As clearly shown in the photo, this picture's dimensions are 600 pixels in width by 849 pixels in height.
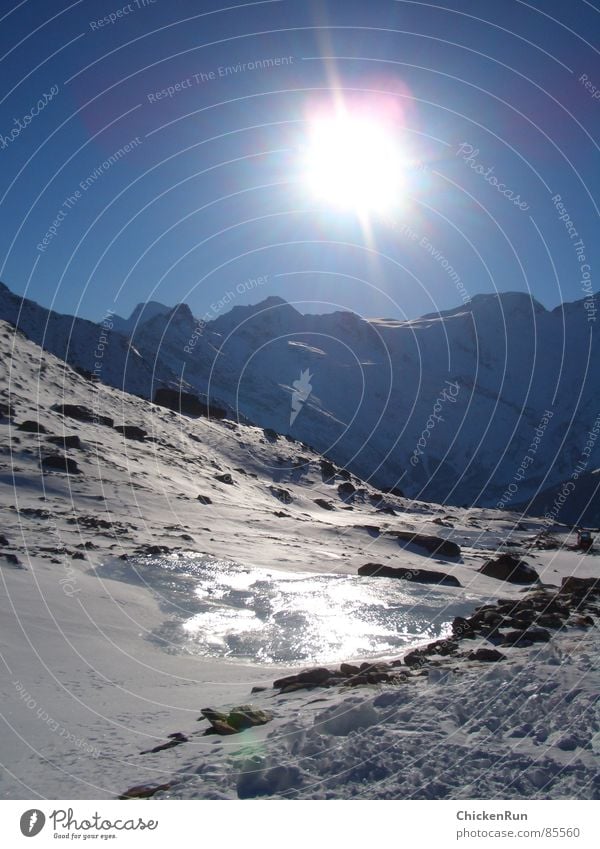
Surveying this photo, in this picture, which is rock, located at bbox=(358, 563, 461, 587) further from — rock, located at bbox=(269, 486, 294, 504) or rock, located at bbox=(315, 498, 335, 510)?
rock, located at bbox=(315, 498, 335, 510)

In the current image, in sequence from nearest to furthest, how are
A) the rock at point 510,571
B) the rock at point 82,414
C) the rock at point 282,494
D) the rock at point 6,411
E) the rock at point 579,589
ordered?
the rock at point 579,589 → the rock at point 510,571 → the rock at point 6,411 → the rock at point 82,414 → the rock at point 282,494

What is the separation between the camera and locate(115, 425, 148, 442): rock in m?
60.4

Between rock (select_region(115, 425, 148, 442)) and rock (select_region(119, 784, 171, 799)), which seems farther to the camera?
rock (select_region(115, 425, 148, 442))

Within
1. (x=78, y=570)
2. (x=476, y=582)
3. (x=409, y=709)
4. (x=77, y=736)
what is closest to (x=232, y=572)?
(x=78, y=570)

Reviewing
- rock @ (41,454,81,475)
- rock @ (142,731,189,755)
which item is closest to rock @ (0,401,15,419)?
rock @ (41,454,81,475)

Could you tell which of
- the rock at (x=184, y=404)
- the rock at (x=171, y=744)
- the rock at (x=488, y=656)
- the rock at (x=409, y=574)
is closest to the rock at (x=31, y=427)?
the rock at (x=409, y=574)

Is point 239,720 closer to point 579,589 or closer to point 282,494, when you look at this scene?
point 579,589

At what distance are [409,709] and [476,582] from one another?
87.4ft

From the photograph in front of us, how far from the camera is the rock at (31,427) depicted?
4731 centimetres

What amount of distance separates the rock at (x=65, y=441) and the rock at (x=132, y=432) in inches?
464

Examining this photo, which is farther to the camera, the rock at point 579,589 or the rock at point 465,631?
the rock at point 579,589

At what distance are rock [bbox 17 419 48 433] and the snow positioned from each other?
32.2 inches

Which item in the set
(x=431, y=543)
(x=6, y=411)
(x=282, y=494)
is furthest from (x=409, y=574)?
(x=6, y=411)
